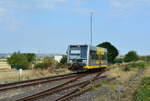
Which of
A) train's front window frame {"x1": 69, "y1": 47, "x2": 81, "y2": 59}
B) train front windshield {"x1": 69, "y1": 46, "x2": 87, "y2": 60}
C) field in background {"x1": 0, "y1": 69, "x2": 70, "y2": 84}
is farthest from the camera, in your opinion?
train's front window frame {"x1": 69, "y1": 47, "x2": 81, "y2": 59}

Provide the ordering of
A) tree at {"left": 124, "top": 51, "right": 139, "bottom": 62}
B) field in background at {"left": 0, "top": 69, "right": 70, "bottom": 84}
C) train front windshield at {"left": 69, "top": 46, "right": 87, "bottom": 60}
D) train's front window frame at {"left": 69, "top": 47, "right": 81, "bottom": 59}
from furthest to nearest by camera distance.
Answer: tree at {"left": 124, "top": 51, "right": 139, "bottom": 62} < train's front window frame at {"left": 69, "top": 47, "right": 81, "bottom": 59} < train front windshield at {"left": 69, "top": 46, "right": 87, "bottom": 60} < field in background at {"left": 0, "top": 69, "right": 70, "bottom": 84}

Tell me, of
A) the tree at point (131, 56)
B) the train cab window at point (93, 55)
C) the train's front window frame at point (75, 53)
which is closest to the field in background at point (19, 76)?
the train's front window frame at point (75, 53)

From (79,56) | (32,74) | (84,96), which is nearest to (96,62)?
(79,56)

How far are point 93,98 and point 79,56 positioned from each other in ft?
54.3

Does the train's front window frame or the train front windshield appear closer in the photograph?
the train front windshield

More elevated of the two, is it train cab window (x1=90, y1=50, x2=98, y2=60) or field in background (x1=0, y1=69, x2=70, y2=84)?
train cab window (x1=90, y1=50, x2=98, y2=60)

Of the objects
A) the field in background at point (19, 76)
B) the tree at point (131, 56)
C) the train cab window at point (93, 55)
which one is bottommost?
the field in background at point (19, 76)

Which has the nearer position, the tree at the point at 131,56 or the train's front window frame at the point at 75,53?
the train's front window frame at the point at 75,53

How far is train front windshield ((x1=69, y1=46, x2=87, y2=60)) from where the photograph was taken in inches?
1171

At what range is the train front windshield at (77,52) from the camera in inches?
1171

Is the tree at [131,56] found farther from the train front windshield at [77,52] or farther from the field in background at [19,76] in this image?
the train front windshield at [77,52]

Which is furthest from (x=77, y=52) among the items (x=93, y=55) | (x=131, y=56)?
(x=131, y=56)

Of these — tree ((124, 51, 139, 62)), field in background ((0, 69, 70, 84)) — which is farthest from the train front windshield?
tree ((124, 51, 139, 62))

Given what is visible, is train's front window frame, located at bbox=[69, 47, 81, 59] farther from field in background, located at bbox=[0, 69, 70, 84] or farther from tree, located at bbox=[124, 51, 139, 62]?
tree, located at bbox=[124, 51, 139, 62]
